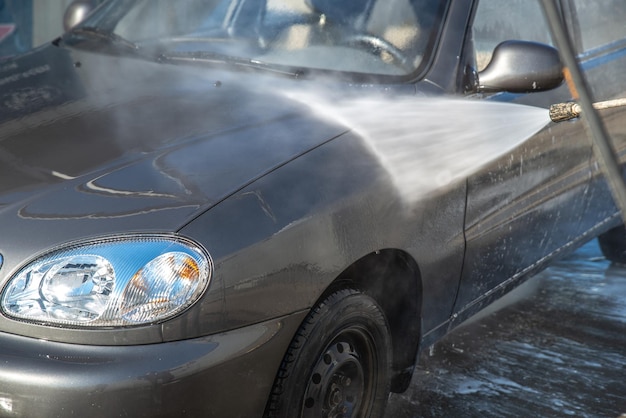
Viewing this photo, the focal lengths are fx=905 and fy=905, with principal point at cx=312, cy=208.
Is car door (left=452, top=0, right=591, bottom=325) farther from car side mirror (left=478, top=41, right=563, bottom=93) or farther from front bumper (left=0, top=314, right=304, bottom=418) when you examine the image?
front bumper (left=0, top=314, right=304, bottom=418)

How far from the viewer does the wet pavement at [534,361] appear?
3.55 meters

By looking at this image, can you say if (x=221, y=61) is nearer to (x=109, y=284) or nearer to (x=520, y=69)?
(x=520, y=69)

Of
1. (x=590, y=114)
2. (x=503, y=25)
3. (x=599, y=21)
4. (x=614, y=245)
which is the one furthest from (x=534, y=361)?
(x=590, y=114)

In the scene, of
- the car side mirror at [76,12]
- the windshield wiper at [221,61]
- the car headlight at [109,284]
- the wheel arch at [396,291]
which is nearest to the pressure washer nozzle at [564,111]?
the wheel arch at [396,291]

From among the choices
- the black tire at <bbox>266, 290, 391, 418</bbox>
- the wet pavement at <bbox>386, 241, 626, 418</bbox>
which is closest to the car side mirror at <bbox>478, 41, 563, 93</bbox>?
the black tire at <bbox>266, 290, 391, 418</bbox>

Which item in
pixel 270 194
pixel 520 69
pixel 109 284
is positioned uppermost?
pixel 520 69

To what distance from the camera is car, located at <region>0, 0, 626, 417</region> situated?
215cm

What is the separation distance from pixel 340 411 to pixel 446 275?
635mm

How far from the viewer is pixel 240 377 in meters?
2.24

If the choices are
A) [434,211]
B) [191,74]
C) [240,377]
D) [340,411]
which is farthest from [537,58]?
[240,377]

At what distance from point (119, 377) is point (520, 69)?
1.82 m

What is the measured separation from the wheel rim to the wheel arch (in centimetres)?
16

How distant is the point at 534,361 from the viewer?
13.3 ft

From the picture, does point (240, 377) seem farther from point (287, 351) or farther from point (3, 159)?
point (3, 159)
